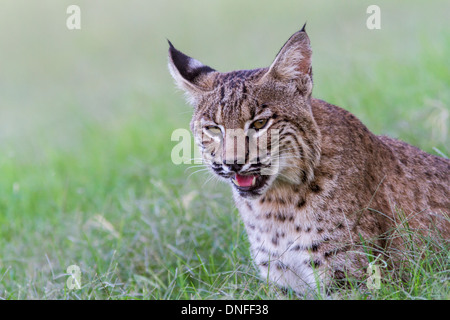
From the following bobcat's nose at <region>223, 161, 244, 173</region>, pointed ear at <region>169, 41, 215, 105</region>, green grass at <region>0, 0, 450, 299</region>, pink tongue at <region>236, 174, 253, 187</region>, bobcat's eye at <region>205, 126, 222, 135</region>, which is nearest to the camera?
bobcat's nose at <region>223, 161, 244, 173</region>

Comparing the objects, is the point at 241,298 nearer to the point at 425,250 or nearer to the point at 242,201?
the point at 242,201

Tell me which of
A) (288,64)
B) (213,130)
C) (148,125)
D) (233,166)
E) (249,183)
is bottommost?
(249,183)

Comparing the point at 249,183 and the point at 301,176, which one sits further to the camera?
the point at 301,176

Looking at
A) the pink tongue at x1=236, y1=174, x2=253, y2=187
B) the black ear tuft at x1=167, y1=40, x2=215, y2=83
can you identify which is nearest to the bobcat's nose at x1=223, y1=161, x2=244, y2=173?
the pink tongue at x1=236, y1=174, x2=253, y2=187

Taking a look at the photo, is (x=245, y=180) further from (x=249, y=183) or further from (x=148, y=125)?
(x=148, y=125)

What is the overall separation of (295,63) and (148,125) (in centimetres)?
514

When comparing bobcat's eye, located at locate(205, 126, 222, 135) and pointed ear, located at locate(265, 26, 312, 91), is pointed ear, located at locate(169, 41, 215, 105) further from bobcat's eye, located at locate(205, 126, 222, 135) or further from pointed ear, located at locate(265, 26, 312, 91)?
pointed ear, located at locate(265, 26, 312, 91)

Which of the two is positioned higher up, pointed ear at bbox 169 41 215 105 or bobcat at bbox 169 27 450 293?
pointed ear at bbox 169 41 215 105

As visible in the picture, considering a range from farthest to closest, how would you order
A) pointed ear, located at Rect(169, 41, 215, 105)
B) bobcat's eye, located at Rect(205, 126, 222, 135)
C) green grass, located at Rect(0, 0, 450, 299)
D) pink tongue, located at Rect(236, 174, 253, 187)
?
green grass, located at Rect(0, 0, 450, 299) → pointed ear, located at Rect(169, 41, 215, 105) → bobcat's eye, located at Rect(205, 126, 222, 135) → pink tongue, located at Rect(236, 174, 253, 187)

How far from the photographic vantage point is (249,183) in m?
4.03

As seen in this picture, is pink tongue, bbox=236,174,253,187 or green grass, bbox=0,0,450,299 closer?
pink tongue, bbox=236,174,253,187

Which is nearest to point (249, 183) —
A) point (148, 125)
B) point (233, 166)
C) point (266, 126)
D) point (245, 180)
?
point (245, 180)

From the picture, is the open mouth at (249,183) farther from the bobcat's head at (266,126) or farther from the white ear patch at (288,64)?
the white ear patch at (288,64)

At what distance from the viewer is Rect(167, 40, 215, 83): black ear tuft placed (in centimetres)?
448
